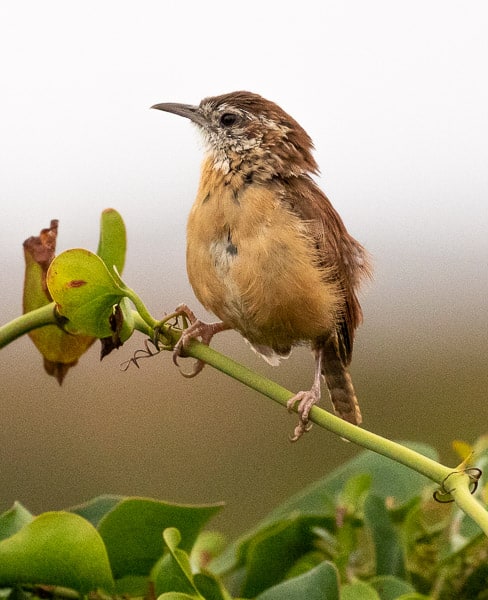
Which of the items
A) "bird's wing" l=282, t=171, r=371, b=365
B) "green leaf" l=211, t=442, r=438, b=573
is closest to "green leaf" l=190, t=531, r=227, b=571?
"green leaf" l=211, t=442, r=438, b=573

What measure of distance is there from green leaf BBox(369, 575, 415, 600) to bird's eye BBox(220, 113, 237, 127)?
1.91m

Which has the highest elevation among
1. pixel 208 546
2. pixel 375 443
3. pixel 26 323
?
pixel 26 323

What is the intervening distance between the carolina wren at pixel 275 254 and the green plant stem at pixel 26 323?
0.55 metres

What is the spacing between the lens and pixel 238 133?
332cm

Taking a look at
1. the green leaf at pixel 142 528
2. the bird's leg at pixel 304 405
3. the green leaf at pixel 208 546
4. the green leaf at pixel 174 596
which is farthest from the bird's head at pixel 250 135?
the green leaf at pixel 174 596

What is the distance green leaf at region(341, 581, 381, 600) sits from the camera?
1674mm

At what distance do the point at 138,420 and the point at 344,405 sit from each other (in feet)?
12.4

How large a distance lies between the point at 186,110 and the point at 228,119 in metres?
0.18

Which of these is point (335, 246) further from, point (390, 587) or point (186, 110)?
point (390, 587)

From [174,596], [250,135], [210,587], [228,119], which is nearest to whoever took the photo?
[174,596]

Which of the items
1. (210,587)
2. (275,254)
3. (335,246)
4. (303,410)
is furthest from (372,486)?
(335,246)

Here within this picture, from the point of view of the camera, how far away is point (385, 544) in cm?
203

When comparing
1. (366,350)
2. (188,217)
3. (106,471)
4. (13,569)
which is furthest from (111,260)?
(366,350)

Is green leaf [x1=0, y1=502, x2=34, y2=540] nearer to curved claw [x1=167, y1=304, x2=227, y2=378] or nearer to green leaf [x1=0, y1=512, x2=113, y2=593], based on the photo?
green leaf [x1=0, y1=512, x2=113, y2=593]
